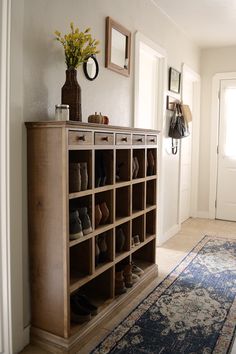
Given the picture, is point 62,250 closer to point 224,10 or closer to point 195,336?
point 195,336

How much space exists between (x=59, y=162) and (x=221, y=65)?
412 cm

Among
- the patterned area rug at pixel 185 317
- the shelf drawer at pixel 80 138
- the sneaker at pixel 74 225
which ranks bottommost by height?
the patterned area rug at pixel 185 317

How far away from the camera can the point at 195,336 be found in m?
2.09

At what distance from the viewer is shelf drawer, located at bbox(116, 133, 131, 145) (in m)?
2.29

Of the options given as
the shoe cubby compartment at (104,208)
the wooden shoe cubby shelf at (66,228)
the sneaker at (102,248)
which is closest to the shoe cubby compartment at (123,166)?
the wooden shoe cubby shelf at (66,228)

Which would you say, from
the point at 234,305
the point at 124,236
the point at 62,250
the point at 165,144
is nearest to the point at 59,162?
the point at 62,250

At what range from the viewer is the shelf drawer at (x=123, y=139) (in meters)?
2.29

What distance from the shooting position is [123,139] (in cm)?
236

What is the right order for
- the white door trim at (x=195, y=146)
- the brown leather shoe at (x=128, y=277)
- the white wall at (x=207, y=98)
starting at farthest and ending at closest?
the white door trim at (x=195, y=146) < the white wall at (x=207, y=98) < the brown leather shoe at (x=128, y=277)

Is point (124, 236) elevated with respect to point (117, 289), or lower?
elevated

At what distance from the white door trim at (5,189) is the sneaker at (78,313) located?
379 millimetres

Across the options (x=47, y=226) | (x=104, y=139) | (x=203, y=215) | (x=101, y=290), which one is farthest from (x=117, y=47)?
(x=203, y=215)

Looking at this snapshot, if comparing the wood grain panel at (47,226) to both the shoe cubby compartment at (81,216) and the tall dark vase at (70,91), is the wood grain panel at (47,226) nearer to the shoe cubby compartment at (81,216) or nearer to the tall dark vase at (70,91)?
the shoe cubby compartment at (81,216)

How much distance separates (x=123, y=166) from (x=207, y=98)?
10.7 ft
